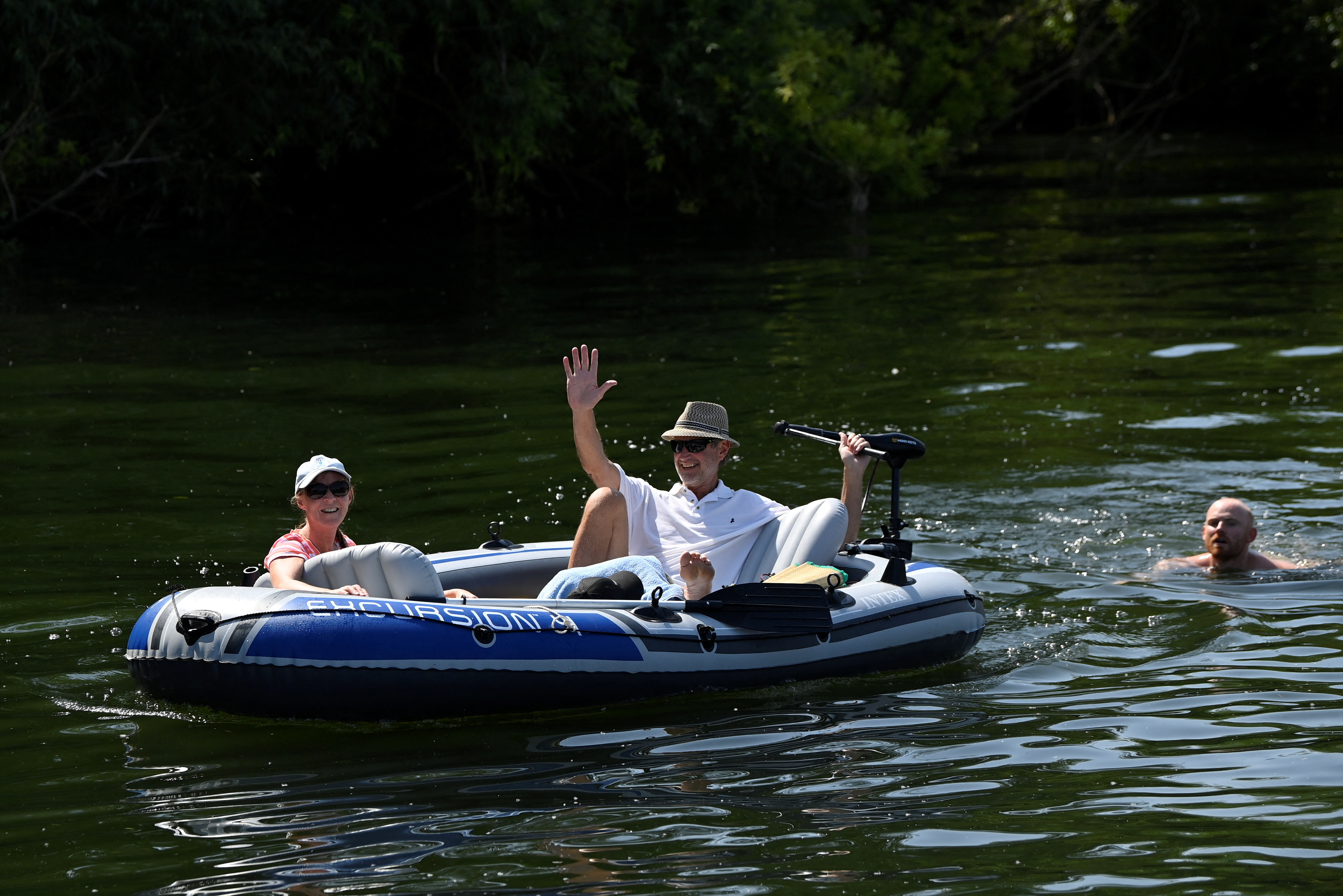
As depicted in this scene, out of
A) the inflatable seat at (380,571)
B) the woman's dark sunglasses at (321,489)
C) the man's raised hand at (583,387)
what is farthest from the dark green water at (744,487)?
the man's raised hand at (583,387)

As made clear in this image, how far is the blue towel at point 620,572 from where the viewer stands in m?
6.93

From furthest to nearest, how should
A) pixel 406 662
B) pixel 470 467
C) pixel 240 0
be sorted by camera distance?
pixel 240 0 → pixel 470 467 → pixel 406 662

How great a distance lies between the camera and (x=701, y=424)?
720 cm

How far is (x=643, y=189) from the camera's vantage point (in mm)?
27000

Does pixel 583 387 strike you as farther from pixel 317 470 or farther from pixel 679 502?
pixel 317 470

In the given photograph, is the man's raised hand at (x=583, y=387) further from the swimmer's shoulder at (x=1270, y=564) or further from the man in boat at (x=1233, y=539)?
the swimmer's shoulder at (x=1270, y=564)

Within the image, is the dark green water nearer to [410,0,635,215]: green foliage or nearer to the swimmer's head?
the swimmer's head

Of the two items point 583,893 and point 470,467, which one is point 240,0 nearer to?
point 470,467

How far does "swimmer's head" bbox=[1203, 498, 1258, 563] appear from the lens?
838 centimetres

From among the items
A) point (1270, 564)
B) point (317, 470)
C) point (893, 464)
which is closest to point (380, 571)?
point (317, 470)

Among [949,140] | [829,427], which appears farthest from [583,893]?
[949,140]

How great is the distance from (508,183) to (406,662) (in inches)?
770

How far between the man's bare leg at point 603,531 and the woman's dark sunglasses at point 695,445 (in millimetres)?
339

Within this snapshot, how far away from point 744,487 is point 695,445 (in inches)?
126
